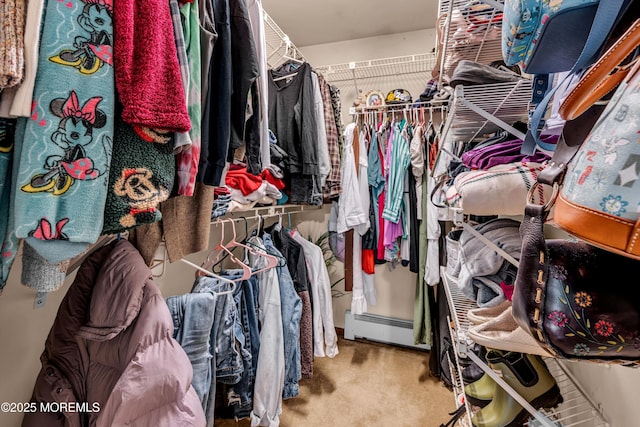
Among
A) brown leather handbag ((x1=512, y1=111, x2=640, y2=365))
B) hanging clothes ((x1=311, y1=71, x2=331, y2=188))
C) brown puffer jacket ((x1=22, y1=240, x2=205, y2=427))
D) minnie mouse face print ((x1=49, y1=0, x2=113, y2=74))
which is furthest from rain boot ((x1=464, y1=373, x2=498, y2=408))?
minnie mouse face print ((x1=49, y1=0, x2=113, y2=74))

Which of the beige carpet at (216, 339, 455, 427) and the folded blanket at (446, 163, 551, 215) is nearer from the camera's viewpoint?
the folded blanket at (446, 163, 551, 215)

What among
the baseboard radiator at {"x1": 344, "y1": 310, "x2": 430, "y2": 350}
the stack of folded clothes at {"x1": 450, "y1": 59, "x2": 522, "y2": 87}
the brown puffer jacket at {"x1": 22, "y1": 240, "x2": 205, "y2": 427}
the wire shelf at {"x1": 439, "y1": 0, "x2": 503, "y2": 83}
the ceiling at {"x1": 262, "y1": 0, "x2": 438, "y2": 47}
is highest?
the ceiling at {"x1": 262, "y1": 0, "x2": 438, "y2": 47}

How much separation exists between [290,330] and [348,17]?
7.28ft

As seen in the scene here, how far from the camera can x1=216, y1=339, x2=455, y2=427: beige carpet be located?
1.44 m

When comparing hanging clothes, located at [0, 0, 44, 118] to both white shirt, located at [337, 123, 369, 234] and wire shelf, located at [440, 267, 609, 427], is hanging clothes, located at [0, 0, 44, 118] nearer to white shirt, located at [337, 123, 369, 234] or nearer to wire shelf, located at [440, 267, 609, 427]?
wire shelf, located at [440, 267, 609, 427]

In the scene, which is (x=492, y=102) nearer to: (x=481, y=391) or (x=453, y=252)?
(x=453, y=252)

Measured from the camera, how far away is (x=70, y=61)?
0.39 metres

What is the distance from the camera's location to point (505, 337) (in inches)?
20.4

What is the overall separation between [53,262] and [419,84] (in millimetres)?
2439

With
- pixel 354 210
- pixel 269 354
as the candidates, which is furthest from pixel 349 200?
pixel 269 354

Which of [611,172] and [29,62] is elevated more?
[29,62]

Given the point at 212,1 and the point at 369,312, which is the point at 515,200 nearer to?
the point at 212,1

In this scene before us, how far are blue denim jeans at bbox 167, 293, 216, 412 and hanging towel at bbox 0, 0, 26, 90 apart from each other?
0.79 m

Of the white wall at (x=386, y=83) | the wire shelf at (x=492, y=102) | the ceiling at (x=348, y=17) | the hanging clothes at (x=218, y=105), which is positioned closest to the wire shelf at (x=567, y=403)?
the wire shelf at (x=492, y=102)
